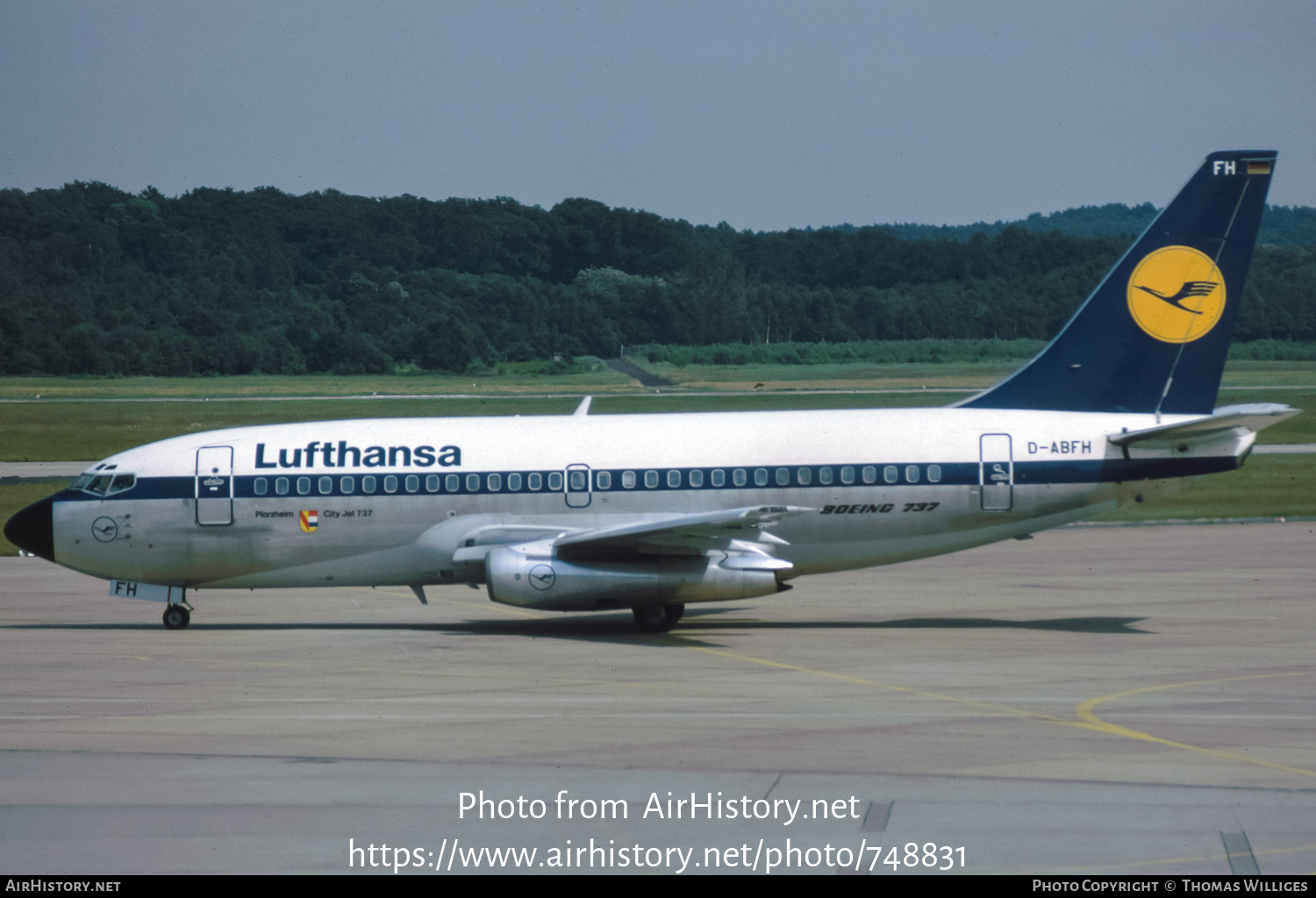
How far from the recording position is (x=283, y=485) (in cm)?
2652

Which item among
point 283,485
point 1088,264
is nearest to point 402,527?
point 283,485

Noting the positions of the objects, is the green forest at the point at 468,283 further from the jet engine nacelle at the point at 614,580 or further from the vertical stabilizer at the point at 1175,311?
the jet engine nacelle at the point at 614,580

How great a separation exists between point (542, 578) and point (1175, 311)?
1323cm

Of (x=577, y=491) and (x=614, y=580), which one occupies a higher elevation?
(x=577, y=491)

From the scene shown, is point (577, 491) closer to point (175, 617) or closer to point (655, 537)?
point (655, 537)

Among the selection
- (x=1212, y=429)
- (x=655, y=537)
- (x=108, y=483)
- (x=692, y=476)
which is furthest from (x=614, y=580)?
(x=1212, y=429)

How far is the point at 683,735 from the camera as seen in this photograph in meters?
16.9

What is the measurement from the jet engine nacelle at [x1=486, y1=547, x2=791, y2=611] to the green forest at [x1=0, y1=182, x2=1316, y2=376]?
76157mm

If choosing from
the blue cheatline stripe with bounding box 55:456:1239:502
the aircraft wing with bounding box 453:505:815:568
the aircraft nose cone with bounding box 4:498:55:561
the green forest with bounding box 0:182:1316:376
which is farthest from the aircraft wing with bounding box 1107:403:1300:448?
the green forest with bounding box 0:182:1316:376

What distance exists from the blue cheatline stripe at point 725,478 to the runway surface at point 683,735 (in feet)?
8.74

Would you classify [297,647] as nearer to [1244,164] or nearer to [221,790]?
[221,790]

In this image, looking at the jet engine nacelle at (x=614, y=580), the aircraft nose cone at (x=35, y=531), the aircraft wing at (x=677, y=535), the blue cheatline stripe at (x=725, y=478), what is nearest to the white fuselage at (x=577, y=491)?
the blue cheatline stripe at (x=725, y=478)

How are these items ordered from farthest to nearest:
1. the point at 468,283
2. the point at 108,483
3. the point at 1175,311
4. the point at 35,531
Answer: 1. the point at 468,283
2. the point at 1175,311
3. the point at 108,483
4. the point at 35,531

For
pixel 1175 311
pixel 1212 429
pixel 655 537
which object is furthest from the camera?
pixel 1175 311
